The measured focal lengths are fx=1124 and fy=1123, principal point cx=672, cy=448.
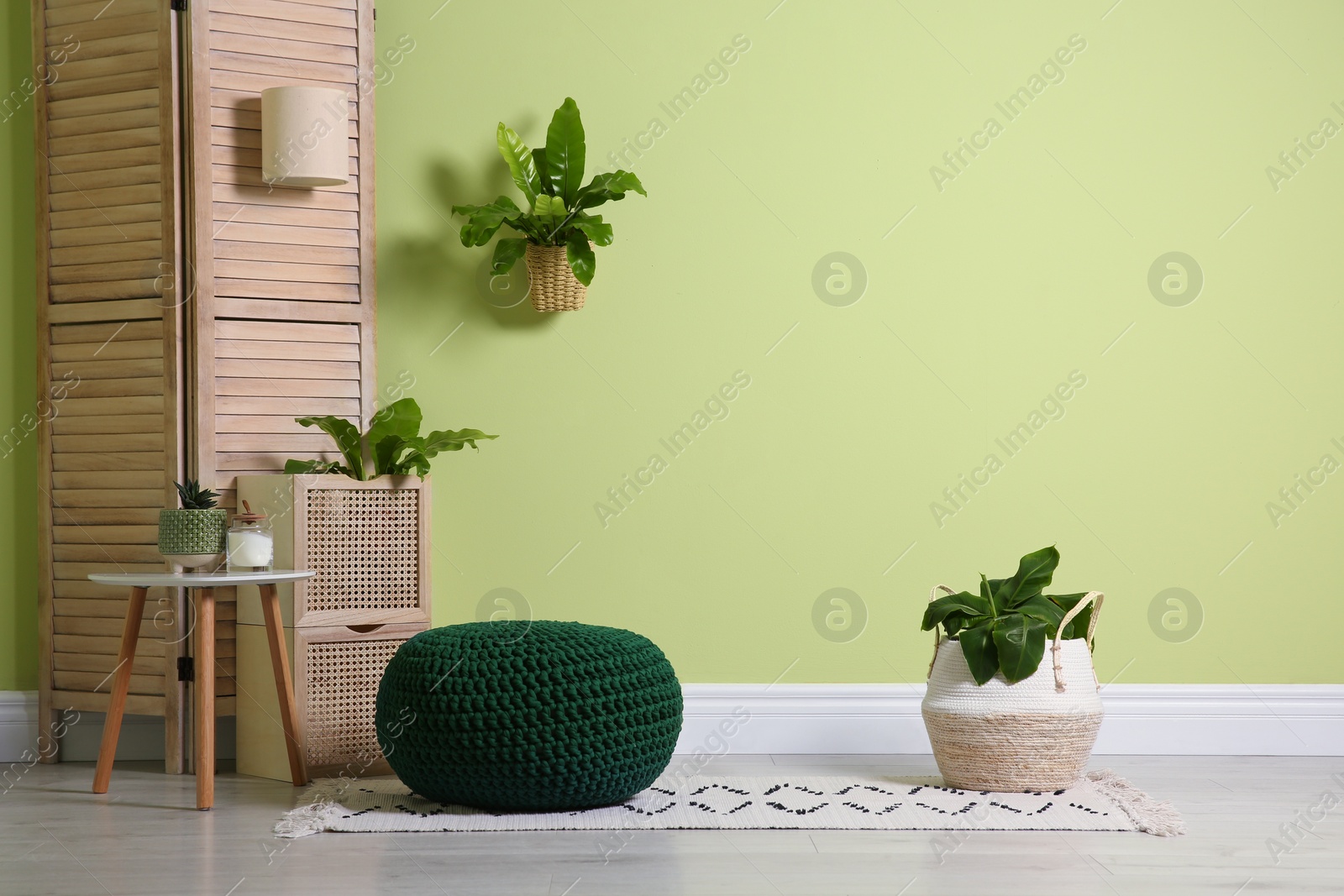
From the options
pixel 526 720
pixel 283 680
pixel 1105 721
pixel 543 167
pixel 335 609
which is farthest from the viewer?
pixel 1105 721

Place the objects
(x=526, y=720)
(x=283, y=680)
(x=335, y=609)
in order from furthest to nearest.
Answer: (x=335, y=609) → (x=283, y=680) → (x=526, y=720)

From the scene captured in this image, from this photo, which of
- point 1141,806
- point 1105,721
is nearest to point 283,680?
point 1141,806

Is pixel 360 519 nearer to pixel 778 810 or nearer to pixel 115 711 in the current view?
pixel 115 711

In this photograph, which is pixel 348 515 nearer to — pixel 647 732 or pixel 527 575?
pixel 527 575

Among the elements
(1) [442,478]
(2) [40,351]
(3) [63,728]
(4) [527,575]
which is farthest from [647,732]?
(2) [40,351]

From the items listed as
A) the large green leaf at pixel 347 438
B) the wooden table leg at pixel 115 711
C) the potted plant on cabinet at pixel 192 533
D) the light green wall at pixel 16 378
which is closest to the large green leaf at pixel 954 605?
the large green leaf at pixel 347 438

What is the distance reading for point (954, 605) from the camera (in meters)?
2.74

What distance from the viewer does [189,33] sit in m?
3.04

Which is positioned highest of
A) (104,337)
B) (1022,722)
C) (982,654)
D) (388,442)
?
(104,337)

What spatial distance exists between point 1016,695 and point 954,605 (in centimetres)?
25

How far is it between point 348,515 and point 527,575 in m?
0.60

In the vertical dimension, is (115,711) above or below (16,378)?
below

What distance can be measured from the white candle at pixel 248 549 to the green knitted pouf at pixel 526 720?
1.61 ft

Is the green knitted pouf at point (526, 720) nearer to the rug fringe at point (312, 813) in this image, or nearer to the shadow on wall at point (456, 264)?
the rug fringe at point (312, 813)
